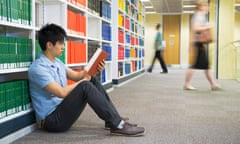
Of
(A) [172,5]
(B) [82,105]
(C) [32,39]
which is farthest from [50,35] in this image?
(A) [172,5]

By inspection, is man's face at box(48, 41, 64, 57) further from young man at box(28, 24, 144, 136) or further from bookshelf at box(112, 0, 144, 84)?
bookshelf at box(112, 0, 144, 84)

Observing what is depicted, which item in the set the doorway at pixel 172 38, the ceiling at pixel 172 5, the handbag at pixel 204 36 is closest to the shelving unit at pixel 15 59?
the handbag at pixel 204 36

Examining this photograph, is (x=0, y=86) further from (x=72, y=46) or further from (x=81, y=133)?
(x=72, y=46)

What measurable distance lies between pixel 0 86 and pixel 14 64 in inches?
9.4

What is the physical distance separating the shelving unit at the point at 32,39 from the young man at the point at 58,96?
0.12 m

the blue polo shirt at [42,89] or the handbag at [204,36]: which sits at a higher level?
the handbag at [204,36]

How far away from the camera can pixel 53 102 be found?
7.67ft

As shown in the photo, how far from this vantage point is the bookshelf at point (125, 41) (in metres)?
5.70

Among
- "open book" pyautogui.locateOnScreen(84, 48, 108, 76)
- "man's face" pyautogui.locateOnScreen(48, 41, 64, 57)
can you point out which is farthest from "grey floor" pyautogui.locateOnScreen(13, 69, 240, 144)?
"man's face" pyautogui.locateOnScreen(48, 41, 64, 57)

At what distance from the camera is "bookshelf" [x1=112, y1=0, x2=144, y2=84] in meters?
5.70

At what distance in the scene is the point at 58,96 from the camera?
2215 mm

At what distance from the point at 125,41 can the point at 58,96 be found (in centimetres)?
469

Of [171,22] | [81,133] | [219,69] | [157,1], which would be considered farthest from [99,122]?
[171,22]

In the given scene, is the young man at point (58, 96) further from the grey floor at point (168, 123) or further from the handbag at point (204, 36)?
the handbag at point (204, 36)
